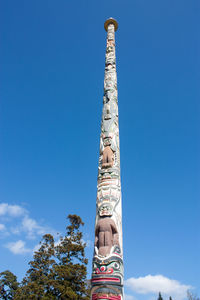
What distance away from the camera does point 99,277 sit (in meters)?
5.91

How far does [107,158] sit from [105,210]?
2047 millimetres

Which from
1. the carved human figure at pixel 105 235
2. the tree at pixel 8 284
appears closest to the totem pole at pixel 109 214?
the carved human figure at pixel 105 235

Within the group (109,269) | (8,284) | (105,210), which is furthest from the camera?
(8,284)

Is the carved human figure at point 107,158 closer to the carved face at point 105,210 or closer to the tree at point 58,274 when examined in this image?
the carved face at point 105,210

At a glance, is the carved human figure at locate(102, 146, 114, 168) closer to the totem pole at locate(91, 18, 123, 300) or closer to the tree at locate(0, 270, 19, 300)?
the totem pole at locate(91, 18, 123, 300)

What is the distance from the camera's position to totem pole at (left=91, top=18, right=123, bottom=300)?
5809 mm

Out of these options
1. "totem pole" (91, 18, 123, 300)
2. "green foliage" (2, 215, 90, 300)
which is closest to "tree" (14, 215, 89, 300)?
"green foliage" (2, 215, 90, 300)

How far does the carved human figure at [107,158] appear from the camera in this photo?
837cm

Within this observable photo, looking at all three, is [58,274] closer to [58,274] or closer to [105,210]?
[58,274]

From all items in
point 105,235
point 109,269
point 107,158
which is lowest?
point 109,269

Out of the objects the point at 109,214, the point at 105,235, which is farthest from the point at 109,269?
the point at 109,214

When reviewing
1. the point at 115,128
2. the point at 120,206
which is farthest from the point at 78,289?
the point at 115,128

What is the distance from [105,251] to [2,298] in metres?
20.3

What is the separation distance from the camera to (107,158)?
854 cm
